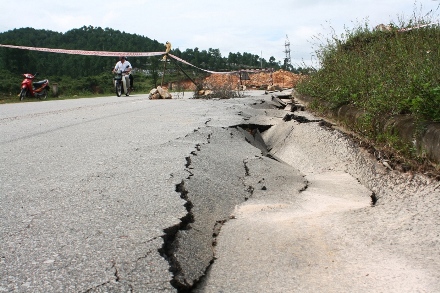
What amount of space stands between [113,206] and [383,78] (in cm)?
364

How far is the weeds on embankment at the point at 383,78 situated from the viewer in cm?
386

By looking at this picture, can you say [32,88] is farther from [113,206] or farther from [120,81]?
[113,206]

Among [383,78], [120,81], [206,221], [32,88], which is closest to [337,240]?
[206,221]

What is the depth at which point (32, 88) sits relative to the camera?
53.4 ft

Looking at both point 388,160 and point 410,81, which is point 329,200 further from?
point 410,81

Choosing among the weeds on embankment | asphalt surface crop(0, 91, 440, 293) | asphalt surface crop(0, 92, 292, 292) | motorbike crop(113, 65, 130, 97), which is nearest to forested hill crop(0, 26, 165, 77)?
motorbike crop(113, 65, 130, 97)

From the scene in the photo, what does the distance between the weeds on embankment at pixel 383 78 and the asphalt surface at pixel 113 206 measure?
4.41ft

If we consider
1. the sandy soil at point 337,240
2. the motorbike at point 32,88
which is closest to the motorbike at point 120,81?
the motorbike at point 32,88

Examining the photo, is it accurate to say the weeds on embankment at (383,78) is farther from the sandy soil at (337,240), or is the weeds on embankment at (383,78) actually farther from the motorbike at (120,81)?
the motorbike at (120,81)

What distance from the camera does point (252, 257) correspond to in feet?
7.41

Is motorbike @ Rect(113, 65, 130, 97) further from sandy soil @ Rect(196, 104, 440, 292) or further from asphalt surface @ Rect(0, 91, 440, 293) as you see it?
sandy soil @ Rect(196, 104, 440, 292)

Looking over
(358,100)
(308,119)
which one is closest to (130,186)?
(358,100)

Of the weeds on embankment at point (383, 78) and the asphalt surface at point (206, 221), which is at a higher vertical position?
the weeds on embankment at point (383, 78)

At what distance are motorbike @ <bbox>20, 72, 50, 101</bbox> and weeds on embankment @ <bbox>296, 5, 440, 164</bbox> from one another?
420 inches
